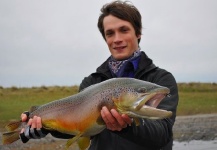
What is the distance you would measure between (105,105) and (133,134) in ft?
1.38

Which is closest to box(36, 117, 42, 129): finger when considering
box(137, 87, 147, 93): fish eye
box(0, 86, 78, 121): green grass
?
box(137, 87, 147, 93): fish eye

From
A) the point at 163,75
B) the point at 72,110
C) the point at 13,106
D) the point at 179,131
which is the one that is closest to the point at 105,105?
the point at 72,110

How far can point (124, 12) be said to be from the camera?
4.85m

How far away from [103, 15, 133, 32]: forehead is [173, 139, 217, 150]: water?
30.1 ft

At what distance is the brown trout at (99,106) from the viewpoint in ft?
12.5

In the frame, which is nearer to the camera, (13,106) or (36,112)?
(36,112)

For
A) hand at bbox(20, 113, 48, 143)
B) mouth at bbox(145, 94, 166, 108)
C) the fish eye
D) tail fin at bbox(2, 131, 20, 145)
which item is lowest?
tail fin at bbox(2, 131, 20, 145)

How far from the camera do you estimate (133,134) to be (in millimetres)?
3891

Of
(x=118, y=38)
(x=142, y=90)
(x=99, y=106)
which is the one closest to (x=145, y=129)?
(x=142, y=90)

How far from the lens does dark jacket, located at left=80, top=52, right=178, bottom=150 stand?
3936 millimetres

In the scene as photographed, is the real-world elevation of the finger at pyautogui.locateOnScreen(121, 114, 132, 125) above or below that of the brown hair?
below

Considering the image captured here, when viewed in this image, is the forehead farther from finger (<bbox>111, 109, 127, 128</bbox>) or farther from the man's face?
finger (<bbox>111, 109, 127, 128</bbox>)

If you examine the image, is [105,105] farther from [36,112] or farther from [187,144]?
[187,144]

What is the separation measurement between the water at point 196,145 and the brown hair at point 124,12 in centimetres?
896
